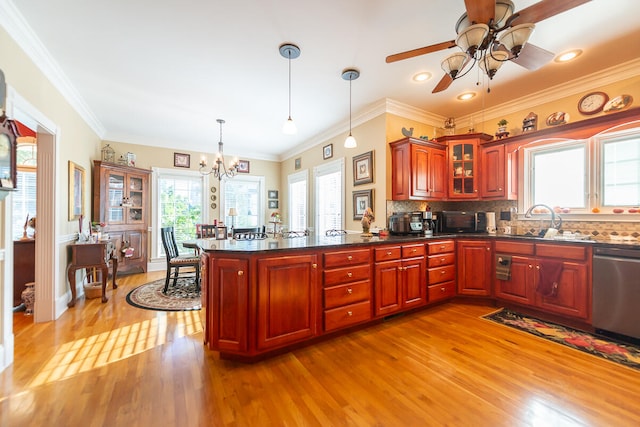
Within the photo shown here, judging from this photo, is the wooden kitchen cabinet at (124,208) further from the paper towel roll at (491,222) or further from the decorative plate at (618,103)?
the decorative plate at (618,103)

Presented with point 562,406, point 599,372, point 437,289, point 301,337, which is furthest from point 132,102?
point 599,372

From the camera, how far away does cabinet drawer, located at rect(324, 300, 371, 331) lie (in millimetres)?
2439

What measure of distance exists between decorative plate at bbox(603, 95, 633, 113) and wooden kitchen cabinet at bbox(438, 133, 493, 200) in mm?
1177

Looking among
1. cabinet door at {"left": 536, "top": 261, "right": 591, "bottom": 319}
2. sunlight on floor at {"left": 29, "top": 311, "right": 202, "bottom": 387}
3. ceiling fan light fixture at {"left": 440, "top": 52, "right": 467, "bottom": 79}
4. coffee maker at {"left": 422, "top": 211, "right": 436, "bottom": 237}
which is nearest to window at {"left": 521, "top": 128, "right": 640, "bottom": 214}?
cabinet door at {"left": 536, "top": 261, "right": 591, "bottom": 319}

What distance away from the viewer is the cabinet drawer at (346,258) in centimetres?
244

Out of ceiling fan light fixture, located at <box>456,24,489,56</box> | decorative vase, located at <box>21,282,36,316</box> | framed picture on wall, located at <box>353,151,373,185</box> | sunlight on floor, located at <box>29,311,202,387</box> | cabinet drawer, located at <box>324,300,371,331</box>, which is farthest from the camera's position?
framed picture on wall, located at <box>353,151,373,185</box>

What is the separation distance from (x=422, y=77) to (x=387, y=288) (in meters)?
2.46

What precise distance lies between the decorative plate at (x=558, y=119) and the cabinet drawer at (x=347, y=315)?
3252 millimetres

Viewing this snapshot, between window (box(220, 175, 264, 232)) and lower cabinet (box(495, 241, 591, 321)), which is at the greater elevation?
window (box(220, 175, 264, 232))

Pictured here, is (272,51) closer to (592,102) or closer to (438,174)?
(438,174)

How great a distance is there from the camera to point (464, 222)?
3.80 metres

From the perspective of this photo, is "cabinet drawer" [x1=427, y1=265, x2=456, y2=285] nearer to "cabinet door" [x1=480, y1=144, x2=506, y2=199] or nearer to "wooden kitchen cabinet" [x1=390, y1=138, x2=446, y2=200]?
"wooden kitchen cabinet" [x1=390, y1=138, x2=446, y2=200]

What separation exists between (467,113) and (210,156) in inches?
205

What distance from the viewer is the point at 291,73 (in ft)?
9.68
